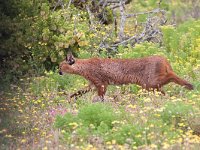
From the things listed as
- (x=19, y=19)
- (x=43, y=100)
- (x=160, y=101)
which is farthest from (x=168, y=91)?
(x=19, y=19)

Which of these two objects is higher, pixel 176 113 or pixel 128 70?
pixel 176 113

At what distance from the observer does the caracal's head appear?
44.0ft

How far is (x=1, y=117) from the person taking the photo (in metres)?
11.5

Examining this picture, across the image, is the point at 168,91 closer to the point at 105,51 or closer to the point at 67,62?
the point at 67,62

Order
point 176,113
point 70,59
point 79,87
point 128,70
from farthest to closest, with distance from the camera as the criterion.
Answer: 1. point 79,87
2. point 70,59
3. point 128,70
4. point 176,113

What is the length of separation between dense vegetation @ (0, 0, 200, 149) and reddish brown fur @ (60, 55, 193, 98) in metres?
0.30

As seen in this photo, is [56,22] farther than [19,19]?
Yes

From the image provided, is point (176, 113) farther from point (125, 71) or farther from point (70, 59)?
point (70, 59)

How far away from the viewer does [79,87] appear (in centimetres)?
1376

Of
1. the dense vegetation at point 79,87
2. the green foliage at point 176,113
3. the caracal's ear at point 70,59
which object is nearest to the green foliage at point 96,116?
the dense vegetation at point 79,87

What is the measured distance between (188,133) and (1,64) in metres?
4.97

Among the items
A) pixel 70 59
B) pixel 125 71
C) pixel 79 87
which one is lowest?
pixel 79 87

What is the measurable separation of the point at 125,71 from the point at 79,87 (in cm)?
123

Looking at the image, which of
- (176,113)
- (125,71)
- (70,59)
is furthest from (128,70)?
(176,113)
